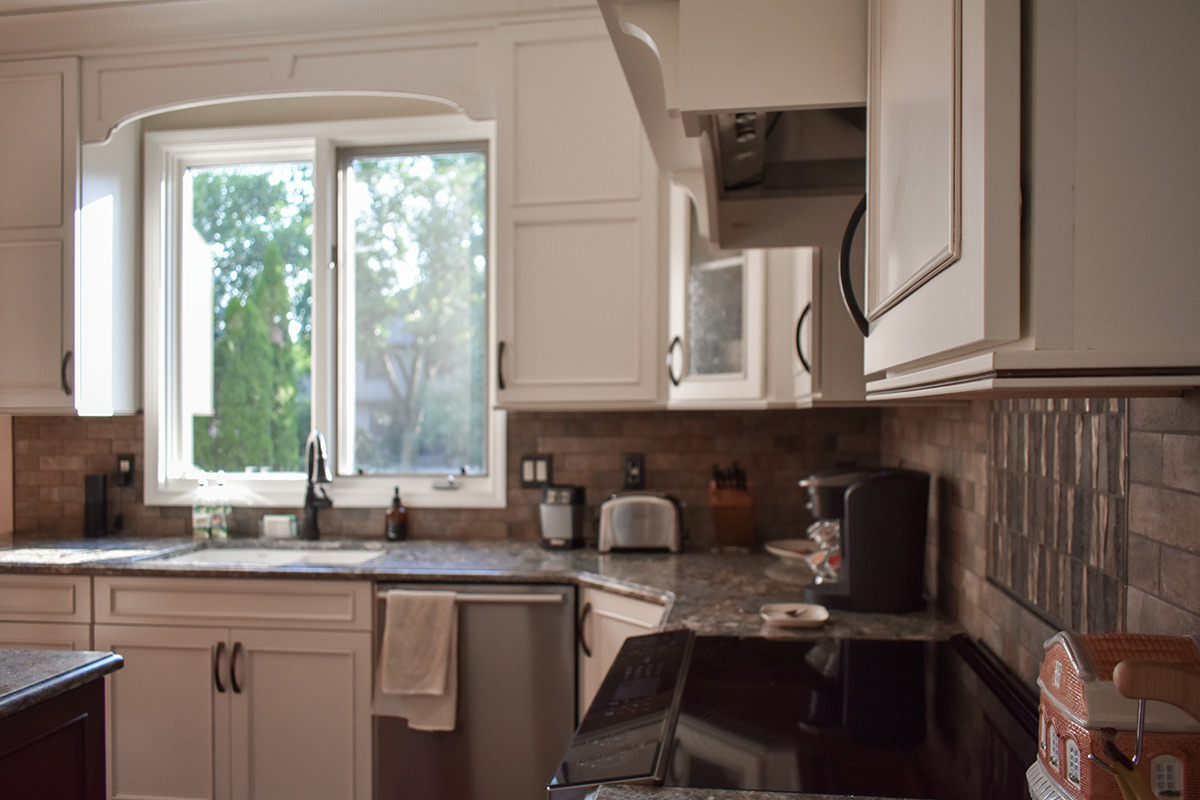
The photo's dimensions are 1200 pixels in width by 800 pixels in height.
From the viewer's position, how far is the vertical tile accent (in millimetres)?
1050

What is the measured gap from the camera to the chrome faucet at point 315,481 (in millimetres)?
2896

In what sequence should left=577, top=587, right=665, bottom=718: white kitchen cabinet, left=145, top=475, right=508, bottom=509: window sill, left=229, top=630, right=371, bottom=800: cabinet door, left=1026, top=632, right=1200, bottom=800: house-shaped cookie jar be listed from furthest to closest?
1. left=145, top=475, right=508, bottom=509: window sill
2. left=229, top=630, right=371, bottom=800: cabinet door
3. left=577, top=587, right=665, bottom=718: white kitchen cabinet
4. left=1026, top=632, right=1200, bottom=800: house-shaped cookie jar

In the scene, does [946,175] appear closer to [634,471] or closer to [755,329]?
[755,329]

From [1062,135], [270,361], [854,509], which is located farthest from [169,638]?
[1062,135]

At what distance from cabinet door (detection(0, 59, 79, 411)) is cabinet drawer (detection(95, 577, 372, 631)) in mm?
782

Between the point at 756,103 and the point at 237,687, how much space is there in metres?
2.36

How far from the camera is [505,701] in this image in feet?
7.72

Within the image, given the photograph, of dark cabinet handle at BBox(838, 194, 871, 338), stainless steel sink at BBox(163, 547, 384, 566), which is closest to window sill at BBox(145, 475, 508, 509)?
stainless steel sink at BBox(163, 547, 384, 566)

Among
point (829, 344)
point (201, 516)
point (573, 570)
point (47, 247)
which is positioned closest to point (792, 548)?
point (573, 570)

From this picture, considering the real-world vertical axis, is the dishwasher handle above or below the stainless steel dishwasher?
above

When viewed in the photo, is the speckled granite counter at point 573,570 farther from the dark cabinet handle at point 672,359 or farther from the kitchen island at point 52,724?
the kitchen island at point 52,724

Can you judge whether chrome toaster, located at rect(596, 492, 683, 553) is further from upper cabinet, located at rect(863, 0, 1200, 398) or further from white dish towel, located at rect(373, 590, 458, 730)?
upper cabinet, located at rect(863, 0, 1200, 398)

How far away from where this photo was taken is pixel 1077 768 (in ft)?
2.20

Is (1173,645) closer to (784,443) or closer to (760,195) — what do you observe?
(760,195)
